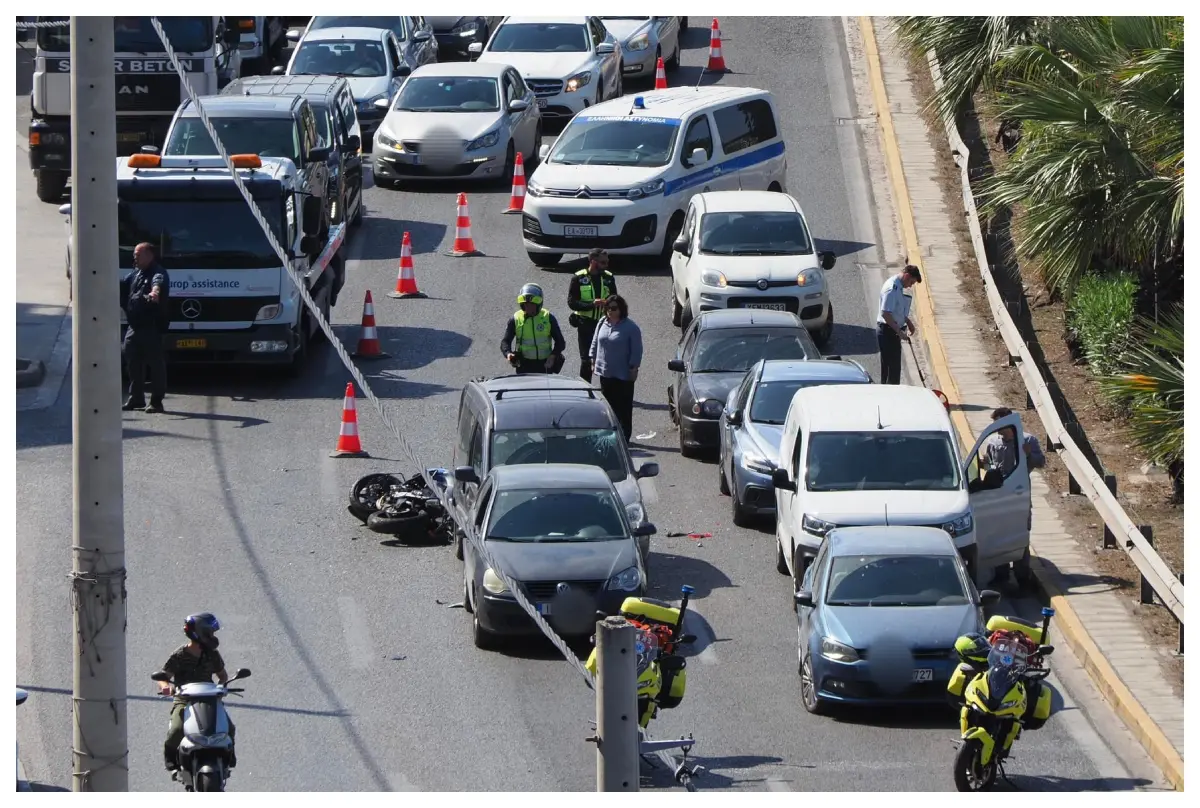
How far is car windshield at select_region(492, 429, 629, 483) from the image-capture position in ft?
57.9

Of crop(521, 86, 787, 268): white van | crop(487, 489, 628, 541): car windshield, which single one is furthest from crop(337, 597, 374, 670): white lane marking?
crop(521, 86, 787, 268): white van

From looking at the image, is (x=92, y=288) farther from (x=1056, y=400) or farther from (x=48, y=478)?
(x=1056, y=400)

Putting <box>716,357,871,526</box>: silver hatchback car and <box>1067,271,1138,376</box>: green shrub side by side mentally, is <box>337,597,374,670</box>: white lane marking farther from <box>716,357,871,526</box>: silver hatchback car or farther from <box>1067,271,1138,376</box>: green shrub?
<box>1067,271,1138,376</box>: green shrub

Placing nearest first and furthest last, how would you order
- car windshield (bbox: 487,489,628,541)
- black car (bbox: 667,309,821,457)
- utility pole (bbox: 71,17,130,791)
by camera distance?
utility pole (bbox: 71,17,130,791)
car windshield (bbox: 487,489,628,541)
black car (bbox: 667,309,821,457)

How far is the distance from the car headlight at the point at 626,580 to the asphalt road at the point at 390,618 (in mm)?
714

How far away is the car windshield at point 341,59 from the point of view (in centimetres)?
3362

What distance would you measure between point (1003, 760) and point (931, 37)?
53.5 ft

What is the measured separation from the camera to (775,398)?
1916 cm

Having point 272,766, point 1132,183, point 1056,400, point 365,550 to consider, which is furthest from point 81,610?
point 1056,400

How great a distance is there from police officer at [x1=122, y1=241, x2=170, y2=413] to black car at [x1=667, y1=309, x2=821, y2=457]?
534cm

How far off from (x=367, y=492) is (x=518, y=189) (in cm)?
1169

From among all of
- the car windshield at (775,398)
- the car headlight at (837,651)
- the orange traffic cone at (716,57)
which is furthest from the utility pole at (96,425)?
the orange traffic cone at (716,57)

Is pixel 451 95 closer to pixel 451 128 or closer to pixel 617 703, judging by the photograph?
pixel 451 128

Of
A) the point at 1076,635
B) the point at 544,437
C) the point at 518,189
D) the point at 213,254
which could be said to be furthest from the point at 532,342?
the point at 518,189
